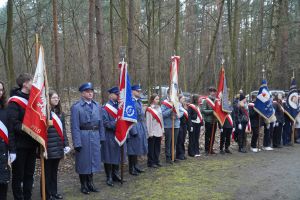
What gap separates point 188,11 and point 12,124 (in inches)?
956

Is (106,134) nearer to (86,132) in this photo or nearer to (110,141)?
(110,141)

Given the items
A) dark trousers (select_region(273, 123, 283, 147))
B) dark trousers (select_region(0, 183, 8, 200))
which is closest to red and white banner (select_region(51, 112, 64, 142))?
dark trousers (select_region(0, 183, 8, 200))

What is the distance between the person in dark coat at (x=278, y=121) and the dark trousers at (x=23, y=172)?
8.56m

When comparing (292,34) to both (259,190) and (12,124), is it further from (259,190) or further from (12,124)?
(12,124)

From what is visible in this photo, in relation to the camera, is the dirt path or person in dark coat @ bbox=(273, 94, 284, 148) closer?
the dirt path

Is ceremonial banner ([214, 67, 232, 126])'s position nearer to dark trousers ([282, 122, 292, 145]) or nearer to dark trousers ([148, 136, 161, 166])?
dark trousers ([148, 136, 161, 166])

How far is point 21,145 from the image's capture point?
5465 millimetres

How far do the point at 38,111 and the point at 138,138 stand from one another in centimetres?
291

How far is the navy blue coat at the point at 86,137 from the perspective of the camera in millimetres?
6207

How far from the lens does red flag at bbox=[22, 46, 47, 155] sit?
534 centimetres

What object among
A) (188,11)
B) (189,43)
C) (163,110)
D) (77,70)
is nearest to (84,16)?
(77,70)

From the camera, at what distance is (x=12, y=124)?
5.21 metres

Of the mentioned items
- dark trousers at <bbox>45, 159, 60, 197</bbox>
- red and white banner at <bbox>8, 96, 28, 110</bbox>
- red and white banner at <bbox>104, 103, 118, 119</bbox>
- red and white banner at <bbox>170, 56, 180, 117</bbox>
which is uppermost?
red and white banner at <bbox>170, 56, 180, 117</bbox>

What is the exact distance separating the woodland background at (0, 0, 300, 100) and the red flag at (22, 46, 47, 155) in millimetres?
891
